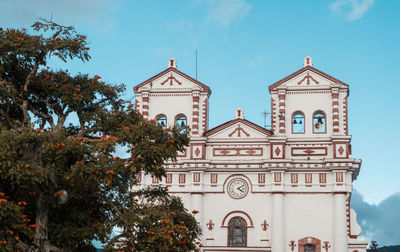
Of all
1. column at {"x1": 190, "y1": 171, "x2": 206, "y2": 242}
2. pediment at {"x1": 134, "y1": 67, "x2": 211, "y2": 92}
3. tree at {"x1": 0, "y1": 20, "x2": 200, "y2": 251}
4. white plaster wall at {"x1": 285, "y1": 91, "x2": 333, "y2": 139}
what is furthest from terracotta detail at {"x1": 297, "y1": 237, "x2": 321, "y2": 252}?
tree at {"x1": 0, "y1": 20, "x2": 200, "y2": 251}

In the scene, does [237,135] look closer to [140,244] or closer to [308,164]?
[308,164]

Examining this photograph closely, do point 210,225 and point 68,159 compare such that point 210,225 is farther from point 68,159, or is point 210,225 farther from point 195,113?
point 68,159

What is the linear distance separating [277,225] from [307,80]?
8.87 meters

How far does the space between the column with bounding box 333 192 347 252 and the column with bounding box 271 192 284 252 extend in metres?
2.91

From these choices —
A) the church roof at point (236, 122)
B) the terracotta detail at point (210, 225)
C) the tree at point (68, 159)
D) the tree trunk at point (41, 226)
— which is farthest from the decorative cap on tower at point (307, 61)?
the tree trunk at point (41, 226)

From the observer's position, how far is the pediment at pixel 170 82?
1545 inches

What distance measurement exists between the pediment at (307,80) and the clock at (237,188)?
235 inches

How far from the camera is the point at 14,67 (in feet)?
70.9

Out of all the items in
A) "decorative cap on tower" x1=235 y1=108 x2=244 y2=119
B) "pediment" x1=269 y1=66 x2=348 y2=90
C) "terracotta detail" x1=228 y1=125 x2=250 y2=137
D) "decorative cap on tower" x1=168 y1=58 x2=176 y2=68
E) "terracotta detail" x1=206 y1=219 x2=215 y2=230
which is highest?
"decorative cap on tower" x1=168 y1=58 x2=176 y2=68

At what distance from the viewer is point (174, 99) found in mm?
39219

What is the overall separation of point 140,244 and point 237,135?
19268 millimetres

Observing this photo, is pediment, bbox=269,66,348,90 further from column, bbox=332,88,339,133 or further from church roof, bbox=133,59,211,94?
church roof, bbox=133,59,211,94

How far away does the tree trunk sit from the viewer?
1889 cm

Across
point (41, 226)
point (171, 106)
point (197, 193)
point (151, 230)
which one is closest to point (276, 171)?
point (197, 193)
